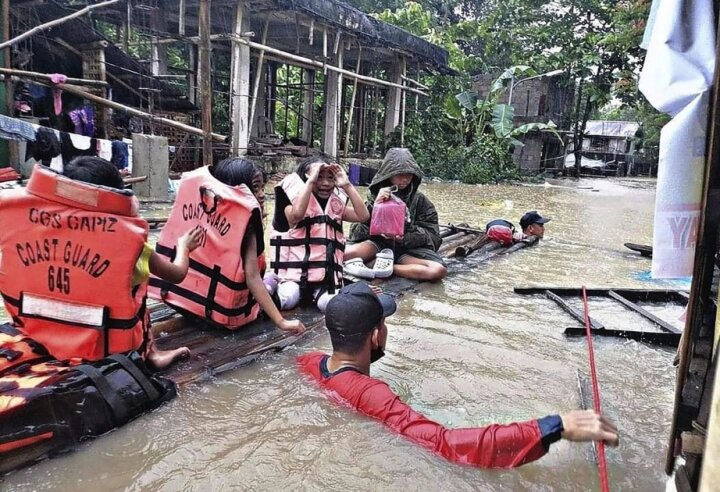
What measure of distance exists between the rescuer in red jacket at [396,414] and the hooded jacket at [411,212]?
2.56 metres

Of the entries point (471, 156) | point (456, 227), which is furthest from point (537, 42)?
point (456, 227)

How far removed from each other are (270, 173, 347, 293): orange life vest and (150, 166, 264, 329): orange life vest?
0.68 metres

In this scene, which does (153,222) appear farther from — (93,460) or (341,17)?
(341,17)

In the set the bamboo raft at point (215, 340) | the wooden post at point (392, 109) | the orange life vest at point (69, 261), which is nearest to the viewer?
the orange life vest at point (69, 261)

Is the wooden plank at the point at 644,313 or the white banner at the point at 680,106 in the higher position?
the white banner at the point at 680,106

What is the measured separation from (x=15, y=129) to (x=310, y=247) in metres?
5.70

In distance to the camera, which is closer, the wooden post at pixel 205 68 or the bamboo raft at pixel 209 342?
the bamboo raft at pixel 209 342

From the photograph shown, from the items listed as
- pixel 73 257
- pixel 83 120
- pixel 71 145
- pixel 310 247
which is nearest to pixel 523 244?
pixel 310 247

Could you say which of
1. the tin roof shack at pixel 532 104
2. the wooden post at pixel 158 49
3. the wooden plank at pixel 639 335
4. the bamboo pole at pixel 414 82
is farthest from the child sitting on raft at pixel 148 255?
the tin roof shack at pixel 532 104

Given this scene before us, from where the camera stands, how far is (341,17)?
42.1 ft

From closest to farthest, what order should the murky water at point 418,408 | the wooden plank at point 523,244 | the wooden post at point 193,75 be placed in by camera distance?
the murky water at point 418,408 → the wooden plank at point 523,244 → the wooden post at point 193,75

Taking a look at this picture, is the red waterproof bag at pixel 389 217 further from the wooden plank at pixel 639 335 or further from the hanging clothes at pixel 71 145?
the hanging clothes at pixel 71 145

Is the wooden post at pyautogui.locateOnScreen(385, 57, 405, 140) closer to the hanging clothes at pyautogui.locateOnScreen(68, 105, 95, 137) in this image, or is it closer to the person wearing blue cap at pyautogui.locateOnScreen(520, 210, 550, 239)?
the hanging clothes at pyautogui.locateOnScreen(68, 105, 95, 137)

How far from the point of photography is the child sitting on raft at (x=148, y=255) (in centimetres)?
243
